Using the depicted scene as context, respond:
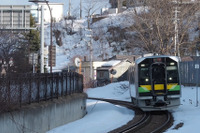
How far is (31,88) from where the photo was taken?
1452 centimetres

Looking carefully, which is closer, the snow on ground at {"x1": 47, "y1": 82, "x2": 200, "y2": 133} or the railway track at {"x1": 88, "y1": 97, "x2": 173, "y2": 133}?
the snow on ground at {"x1": 47, "y1": 82, "x2": 200, "y2": 133}

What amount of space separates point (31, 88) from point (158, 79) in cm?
839

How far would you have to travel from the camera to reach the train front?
20109 millimetres

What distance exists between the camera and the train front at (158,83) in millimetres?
20109

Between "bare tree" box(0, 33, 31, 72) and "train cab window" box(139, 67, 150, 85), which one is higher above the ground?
"bare tree" box(0, 33, 31, 72)

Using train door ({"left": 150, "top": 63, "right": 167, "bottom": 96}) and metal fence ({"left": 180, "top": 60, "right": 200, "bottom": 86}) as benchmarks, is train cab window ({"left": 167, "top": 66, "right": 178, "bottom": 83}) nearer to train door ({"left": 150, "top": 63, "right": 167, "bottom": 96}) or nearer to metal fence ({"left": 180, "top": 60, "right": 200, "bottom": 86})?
train door ({"left": 150, "top": 63, "right": 167, "bottom": 96})

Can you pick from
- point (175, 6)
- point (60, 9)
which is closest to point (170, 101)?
point (175, 6)

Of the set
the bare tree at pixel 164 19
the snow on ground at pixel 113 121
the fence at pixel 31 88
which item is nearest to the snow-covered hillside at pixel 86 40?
the bare tree at pixel 164 19

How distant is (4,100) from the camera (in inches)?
467

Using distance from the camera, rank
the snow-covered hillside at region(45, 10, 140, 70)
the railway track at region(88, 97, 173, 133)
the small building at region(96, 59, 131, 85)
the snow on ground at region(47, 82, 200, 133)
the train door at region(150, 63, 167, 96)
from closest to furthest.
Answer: the snow on ground at region(47, 82, 200, 133), the railway track at region(88, 97, 173, 133), the train door at region(150, 63, 167, 96), the small building at region(96, 59, 131, 85), the snow-covered hillside at region(45, 10, 140, 70)

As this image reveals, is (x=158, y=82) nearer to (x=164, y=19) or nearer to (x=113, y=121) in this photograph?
(x=113, y=121)

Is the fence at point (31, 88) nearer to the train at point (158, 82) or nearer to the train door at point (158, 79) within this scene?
the train at point (158, 82)

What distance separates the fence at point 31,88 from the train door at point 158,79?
4.59 m

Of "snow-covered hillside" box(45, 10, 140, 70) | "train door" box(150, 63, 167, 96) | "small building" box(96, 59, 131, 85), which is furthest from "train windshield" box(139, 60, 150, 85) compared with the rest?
"snow-covered hillside" box(45, 10, 140, 70)
